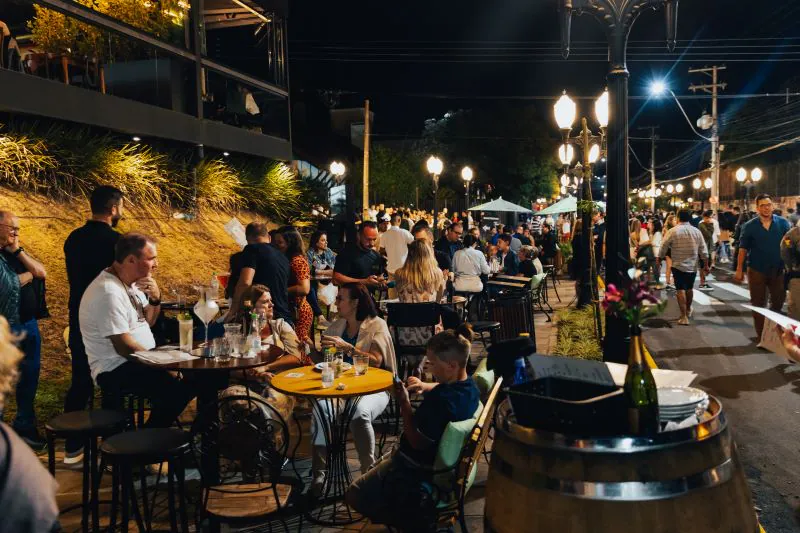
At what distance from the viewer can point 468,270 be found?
34.0 ft

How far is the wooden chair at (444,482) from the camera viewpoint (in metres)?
3.18

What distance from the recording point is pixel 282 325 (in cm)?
596

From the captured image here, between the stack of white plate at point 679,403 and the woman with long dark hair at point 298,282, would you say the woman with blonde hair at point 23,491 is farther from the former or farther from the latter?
the woman with long dark hair at point 298,282

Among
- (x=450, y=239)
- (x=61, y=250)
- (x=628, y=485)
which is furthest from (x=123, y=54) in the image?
(x=628, y=485)

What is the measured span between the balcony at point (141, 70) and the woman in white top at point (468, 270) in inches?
229

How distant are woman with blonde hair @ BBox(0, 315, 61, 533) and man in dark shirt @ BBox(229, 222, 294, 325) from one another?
4654 mm

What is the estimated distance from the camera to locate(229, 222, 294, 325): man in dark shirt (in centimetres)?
627

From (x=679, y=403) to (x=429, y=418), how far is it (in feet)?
4.68

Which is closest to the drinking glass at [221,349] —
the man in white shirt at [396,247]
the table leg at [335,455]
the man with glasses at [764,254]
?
the table leg at [335,455]

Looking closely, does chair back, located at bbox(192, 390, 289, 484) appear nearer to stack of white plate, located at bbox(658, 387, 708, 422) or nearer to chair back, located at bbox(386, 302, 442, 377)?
stack of white plate, located at bbox(658, 387, 708, 422)

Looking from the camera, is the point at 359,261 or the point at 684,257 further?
the point at 684,257

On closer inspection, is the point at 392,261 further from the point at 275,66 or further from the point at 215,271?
the point at 275,66

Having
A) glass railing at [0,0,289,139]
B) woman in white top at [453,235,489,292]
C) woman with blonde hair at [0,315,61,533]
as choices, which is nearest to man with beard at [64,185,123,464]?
woman with blonde hair at [0,315,61,533]

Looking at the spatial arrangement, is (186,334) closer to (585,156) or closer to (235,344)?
(235,344)
